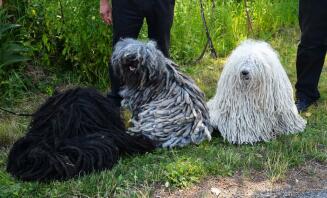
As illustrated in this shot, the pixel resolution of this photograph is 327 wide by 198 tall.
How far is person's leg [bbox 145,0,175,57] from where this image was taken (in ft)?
14.4

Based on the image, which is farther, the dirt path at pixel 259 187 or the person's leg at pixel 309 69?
the person's leg at pixel 309 69

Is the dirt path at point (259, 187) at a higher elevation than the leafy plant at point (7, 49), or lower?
lower

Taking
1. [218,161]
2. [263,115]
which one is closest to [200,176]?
[218,161]

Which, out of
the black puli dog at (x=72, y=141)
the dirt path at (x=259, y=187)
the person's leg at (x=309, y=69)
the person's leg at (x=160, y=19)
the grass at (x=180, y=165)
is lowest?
the dirt path at (x=259, y=187)

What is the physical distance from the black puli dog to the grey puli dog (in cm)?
15

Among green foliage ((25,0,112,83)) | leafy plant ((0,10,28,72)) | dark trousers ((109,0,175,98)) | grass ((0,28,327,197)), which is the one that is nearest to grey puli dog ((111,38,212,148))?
grass ((0,28,327,197))

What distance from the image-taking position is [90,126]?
388cm

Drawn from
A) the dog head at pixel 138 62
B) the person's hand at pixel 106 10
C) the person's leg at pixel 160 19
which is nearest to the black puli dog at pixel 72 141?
the dog head at pixel 138 62

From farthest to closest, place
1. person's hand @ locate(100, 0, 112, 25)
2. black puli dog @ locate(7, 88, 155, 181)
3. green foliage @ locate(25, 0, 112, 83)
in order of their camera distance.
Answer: green foliage @ locate(25, 0, 112, 83), person's hand @ locate(100, 0, 112, 25), black puli dog @ locate(7, 88, 155, 181)

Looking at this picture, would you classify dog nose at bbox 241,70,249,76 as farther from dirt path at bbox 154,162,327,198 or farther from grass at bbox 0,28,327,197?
dirt path at bbox 154,162,327,198

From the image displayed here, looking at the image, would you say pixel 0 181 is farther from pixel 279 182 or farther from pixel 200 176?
pixel 279 182

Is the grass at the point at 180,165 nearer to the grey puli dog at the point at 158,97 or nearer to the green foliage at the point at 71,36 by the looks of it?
the grey puli dog at the point at 158,97

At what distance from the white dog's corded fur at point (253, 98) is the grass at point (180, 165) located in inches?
4.2

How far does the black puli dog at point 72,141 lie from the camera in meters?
3.59
